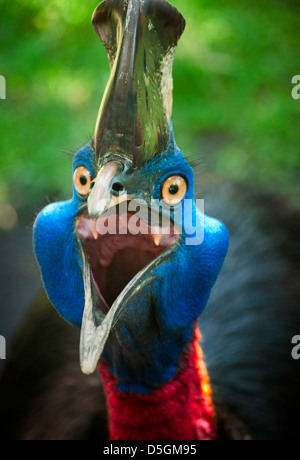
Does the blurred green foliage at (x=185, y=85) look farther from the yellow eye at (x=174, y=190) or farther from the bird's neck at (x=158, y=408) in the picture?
the yellow eye at (x=174, y=190)

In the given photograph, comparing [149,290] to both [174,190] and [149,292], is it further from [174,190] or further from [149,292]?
[174,190]

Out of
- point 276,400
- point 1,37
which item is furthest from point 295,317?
point 1,37

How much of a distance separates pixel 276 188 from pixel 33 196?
118cm

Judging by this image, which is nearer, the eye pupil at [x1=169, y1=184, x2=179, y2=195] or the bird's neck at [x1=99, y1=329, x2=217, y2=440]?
the eye pupil at [x1=169, y1=184, x2=179, y2=195]

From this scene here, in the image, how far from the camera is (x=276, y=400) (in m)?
1.63

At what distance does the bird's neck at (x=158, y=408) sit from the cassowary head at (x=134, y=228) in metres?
0.03

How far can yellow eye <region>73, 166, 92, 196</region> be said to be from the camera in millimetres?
1008

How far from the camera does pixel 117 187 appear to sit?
0.90 metres

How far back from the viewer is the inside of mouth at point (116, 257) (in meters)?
1.17

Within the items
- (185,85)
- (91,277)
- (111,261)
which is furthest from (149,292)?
(185,85)

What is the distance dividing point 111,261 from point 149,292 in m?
0.23

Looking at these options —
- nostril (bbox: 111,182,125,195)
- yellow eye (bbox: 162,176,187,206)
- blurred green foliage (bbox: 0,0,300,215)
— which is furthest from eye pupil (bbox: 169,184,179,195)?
blurred green foliage (bbox: 0,0,300,215)

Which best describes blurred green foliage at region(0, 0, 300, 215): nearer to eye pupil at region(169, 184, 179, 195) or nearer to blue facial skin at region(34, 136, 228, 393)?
blue facial skin at region(34, 136, 228, 393)
